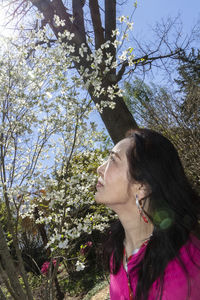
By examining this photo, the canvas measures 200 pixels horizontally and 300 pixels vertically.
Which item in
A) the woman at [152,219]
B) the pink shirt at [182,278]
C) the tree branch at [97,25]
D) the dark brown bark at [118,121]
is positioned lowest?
the pink shirt at [182,278]

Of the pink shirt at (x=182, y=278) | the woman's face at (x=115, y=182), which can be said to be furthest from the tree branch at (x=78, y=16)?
the pink shirt at (x=182, y=278)

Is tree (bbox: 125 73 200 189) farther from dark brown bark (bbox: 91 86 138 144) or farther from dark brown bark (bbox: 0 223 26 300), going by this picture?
dark brown bark (bbox: 0 223 26 300)

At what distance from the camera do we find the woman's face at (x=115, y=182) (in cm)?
134

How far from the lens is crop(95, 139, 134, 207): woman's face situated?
→ 4.41ft

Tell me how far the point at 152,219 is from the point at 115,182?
274 millimetres

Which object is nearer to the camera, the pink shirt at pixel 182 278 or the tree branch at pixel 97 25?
the pink shirt at pixel 182 278

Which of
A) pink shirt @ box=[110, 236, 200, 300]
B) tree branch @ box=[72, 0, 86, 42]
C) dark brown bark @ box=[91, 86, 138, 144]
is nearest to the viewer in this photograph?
pink shirt @ box=[110, 236, 200, 300]

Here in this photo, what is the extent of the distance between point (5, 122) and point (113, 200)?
1588 mm

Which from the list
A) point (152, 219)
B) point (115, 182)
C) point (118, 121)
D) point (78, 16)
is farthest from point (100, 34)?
point (152, 219)

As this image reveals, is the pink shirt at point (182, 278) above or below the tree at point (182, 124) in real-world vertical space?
below

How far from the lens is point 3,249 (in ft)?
6.41

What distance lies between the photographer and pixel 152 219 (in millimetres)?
1269

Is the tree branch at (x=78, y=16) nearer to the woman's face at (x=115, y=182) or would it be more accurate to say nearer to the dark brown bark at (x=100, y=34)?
the dark brown bark at (x=100, y=34)

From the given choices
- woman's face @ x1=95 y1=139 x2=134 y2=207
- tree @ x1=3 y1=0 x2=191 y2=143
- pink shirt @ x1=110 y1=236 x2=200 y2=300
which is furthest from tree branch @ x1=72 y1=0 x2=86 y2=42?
pink shirt @ x1=110 y1=236 x2=200 y2=300
